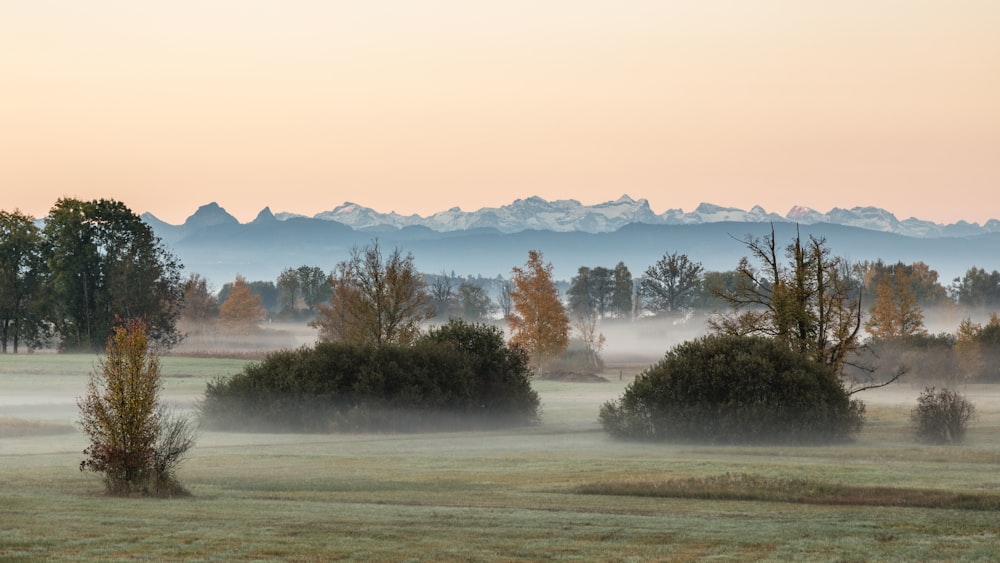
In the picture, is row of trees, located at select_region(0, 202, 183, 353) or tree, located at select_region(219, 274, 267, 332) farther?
tree, located at select_region(219, 274, 267, 332)

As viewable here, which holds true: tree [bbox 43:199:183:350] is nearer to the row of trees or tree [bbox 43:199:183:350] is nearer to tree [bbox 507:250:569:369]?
the row of trees

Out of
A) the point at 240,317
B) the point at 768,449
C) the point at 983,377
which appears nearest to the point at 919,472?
the point at 768,449

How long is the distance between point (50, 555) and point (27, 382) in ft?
195

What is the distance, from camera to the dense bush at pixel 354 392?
173 ft

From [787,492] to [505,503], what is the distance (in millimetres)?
6528

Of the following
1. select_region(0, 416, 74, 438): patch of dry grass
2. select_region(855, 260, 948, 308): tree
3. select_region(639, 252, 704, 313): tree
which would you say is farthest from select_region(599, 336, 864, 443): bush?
select_region(639, 252, 704, 313): tree

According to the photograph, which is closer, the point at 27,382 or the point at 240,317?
the point at 27,382

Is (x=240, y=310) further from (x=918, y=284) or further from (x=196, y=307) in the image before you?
(x=918, y=284)

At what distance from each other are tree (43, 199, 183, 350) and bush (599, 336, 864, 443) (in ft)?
185

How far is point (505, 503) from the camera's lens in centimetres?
2473

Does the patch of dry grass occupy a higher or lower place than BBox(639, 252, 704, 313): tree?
lower

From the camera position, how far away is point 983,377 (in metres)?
92.1

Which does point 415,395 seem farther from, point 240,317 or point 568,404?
point 240,317

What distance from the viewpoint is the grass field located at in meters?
17.7
